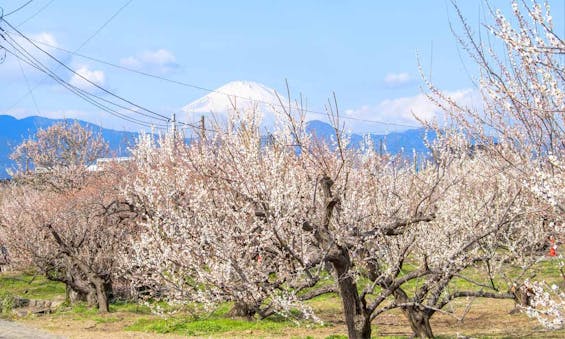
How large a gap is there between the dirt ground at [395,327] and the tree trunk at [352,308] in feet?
12.7

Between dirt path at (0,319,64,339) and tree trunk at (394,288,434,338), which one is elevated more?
dirt path at (0,319,64,339)

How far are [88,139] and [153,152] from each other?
21.7m

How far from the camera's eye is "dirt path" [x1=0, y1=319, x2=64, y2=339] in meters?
17.4

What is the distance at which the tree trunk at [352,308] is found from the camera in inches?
406

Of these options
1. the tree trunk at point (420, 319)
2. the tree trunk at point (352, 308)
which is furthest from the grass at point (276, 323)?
Result: the tree trunk at point (352, 308)

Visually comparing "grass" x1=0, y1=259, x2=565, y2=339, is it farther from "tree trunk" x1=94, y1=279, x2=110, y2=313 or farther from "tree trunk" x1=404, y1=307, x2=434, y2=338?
"tree trunk" x1=404, y1=307, x2=434, y2=338

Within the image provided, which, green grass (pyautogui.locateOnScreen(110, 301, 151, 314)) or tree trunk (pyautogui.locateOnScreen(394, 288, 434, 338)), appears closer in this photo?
tree trunk (pyautogui.locateOnScreen(394, 288, 434, 338))

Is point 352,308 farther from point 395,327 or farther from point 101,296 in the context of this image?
point 101,296

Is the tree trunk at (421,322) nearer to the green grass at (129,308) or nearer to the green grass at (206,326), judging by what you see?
the green grass at (206,326)

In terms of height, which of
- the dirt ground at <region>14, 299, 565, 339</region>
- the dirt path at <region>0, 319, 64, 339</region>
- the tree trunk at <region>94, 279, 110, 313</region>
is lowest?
the dirt ground at <region>14, 299, 565, 339</region>

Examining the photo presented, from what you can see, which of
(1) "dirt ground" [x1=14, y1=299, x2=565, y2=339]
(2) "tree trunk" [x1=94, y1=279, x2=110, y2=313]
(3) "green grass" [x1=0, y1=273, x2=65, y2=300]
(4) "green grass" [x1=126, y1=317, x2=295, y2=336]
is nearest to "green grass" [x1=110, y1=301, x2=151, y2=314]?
(2) "tree trunk" [x1=94, y1=279, x2=110, y2=313]

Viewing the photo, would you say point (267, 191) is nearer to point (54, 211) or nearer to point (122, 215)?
point (122, 215)

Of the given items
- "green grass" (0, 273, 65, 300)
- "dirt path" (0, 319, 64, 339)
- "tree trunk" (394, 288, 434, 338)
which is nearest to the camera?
"tree trunk" (394, 288, 434, 338)

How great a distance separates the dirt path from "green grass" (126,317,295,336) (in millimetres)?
2536
